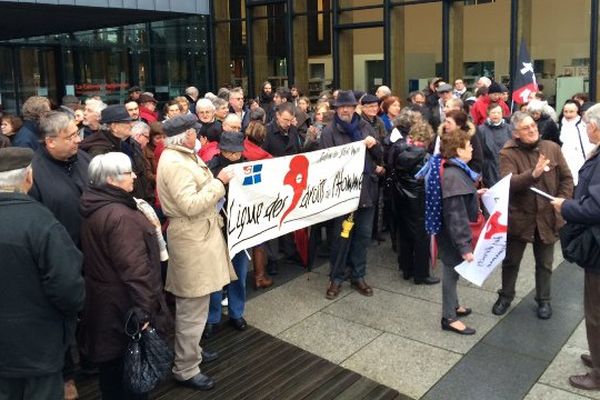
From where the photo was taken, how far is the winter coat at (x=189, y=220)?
4.08 meters

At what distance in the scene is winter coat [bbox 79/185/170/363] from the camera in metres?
3.43

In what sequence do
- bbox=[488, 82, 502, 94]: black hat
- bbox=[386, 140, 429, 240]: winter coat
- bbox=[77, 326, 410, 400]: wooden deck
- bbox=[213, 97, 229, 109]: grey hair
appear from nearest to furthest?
1. bbox=[77, 326, 410, 400]: wooden deck
2. bbox=[386, 140, 429, 240]: winter coat
3. bbox=[213, 97, 229, 109]: grey hair
4. bbox=[488, 82, 502, 94]: black hat

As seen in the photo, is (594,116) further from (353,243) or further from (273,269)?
(273,269)

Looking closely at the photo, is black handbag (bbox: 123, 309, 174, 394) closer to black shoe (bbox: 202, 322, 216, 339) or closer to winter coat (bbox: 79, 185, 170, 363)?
winter coat (bbox: 79, 185, 170, 363)

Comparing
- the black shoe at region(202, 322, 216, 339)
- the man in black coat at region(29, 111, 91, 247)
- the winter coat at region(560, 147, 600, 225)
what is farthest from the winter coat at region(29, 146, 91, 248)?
the winter coat at region(560, 147, 600, 225)

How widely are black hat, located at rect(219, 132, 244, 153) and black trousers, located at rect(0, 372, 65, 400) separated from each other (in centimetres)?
252

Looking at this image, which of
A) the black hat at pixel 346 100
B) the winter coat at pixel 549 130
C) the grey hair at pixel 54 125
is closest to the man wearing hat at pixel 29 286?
the grey hair at pixel 54 125

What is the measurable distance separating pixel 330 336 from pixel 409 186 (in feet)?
6.66

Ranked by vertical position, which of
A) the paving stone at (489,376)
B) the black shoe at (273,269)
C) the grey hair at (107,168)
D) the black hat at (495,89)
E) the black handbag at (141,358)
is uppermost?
the black hat at (495,89)

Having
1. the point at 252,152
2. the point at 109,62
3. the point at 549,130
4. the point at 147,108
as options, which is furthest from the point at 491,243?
the point at 109,62

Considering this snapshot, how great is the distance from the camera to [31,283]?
9.60ft

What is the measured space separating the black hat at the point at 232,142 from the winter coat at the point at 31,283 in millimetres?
2264

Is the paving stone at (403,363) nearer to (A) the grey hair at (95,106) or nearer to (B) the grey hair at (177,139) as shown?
(B) the grey hair at (177,139)

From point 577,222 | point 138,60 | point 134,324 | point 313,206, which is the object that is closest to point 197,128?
point 134,324
